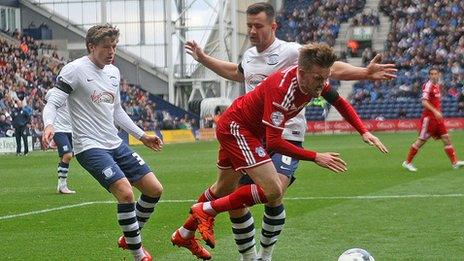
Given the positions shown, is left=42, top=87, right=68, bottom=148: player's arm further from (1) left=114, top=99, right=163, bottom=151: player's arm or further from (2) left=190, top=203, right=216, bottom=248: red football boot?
(2) left=190, top=203, right=216, bottom=248: red football boot

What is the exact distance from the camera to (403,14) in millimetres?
60156

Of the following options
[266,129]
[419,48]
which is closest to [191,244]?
[266,129]

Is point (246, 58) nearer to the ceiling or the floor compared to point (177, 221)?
nearer to the ceiling

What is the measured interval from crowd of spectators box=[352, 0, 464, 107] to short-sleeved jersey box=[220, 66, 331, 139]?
146 feet

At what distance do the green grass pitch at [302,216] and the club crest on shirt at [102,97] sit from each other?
5.56 feet

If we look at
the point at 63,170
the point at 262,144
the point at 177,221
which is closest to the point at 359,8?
the point at 63,170

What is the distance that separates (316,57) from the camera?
8.90 metres

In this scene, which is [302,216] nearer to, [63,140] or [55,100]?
[55,100]

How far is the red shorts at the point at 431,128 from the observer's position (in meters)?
22.9

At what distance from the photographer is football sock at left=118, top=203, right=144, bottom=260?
1007cm

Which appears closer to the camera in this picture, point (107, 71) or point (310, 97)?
point (310, 97)

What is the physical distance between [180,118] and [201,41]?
20.1 ft

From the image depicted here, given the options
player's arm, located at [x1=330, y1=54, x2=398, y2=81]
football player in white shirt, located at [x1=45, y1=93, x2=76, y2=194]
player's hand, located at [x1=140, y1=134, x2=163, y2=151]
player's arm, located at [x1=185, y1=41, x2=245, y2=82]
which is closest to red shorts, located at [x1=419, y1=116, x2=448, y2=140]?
football player in white shirt, located at [x1=45, y1=93, x2=76, y2=194]

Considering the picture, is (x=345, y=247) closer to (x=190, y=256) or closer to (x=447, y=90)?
(x=190, y=256)
